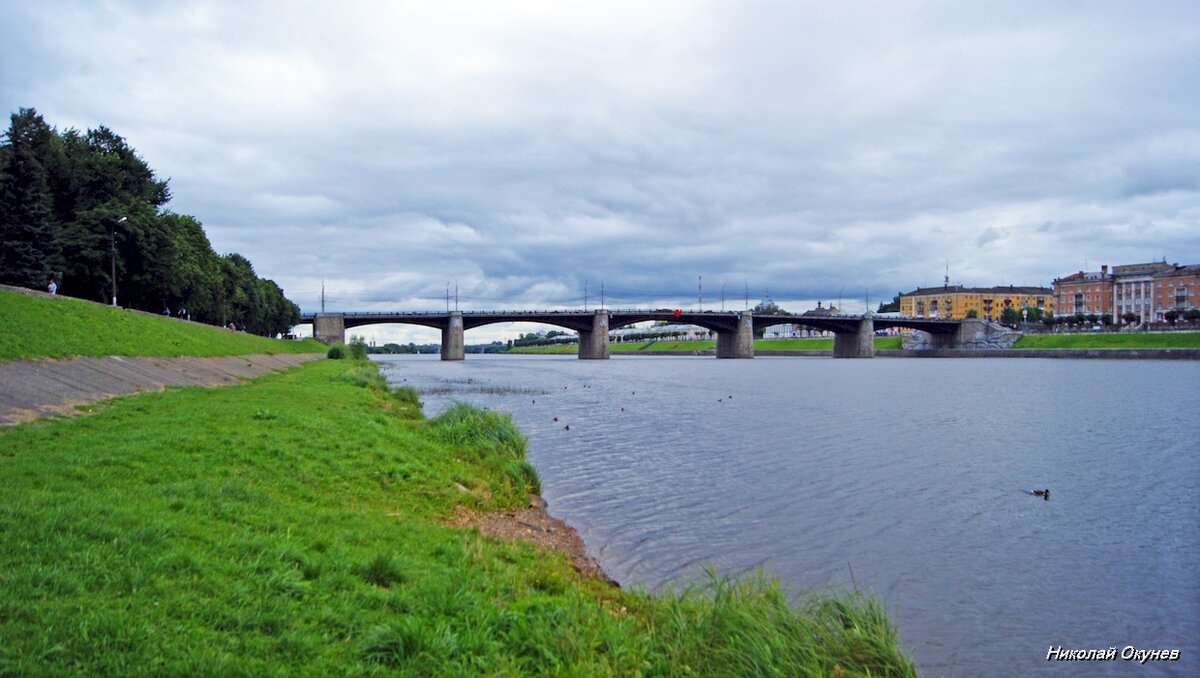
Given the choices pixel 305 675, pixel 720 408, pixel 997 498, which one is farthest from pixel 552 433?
pixel 305 675

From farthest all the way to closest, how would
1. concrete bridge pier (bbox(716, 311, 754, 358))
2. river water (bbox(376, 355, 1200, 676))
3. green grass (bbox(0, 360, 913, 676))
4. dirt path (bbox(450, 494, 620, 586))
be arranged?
concrete bridge pier (bbox(716, 311, 754, 358))
dirt path (bbox(450, 494, 620, 586))
river water (bbox(376, 355, 1200, 676))
green grass (bbox(0, 360, 913, 676))

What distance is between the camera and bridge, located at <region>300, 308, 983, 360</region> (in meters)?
132

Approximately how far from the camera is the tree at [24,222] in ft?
175

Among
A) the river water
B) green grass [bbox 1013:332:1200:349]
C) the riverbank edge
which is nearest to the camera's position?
the river water

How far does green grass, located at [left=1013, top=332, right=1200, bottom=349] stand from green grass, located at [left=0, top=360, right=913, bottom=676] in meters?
131

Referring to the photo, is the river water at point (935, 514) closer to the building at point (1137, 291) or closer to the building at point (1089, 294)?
the building at point (1137, 291)

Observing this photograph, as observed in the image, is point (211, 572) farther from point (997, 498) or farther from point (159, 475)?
point (997, 498)

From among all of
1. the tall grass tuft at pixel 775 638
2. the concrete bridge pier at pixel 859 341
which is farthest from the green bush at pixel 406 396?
the concrete bridge pier at pixel 859 341

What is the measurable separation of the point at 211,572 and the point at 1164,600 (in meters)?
13.6

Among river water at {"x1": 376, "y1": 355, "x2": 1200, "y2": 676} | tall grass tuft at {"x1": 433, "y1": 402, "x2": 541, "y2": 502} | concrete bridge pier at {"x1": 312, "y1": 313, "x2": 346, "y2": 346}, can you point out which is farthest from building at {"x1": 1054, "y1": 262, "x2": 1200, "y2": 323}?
tall grass tuft at {"x1": 433, "y1": 402, "x2": 541, "y2": 502}

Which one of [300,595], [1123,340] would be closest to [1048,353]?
[1123,340]

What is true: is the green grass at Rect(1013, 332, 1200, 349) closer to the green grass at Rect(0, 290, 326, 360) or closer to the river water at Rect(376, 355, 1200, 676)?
the river water at Rect(376, 355, 1200, 676)

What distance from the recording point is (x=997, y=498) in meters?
18.9

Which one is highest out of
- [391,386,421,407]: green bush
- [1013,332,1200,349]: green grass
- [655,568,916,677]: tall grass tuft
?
[1013,332,1200,349]: green grass
